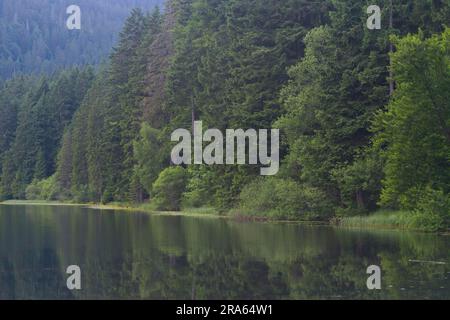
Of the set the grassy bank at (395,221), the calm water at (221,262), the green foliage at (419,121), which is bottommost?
the calm water at (221,262)

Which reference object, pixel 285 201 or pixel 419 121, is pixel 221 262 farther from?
pixel 285 201

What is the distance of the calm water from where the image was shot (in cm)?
1991

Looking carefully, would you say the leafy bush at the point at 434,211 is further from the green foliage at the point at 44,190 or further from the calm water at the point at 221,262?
the green foliage at the point at 44,190

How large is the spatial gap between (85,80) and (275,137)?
62.6 m

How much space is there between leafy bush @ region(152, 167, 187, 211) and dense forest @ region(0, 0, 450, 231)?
0.38 feet

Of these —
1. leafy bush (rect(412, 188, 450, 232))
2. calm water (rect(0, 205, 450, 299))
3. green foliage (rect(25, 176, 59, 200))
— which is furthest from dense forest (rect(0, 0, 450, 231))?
green foliage (rect(25, 176, 59, 200))

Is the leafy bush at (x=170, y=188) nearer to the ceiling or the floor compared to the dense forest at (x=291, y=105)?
nearer to the floor

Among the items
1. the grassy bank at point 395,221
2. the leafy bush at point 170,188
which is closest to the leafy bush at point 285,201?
the grassy bank at point 395,221

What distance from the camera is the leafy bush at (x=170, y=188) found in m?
58.4

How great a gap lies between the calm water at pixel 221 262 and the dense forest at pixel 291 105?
13.4 feet

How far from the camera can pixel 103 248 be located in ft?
99.9

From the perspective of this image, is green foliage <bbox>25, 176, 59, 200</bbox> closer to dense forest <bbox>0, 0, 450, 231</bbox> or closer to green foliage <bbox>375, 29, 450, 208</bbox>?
dense forest <bbox>0, 0, 450, 231</bbox>

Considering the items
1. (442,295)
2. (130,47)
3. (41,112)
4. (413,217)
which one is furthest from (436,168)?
(41,112)

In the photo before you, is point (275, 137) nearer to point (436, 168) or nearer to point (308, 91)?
point (308, 91)
